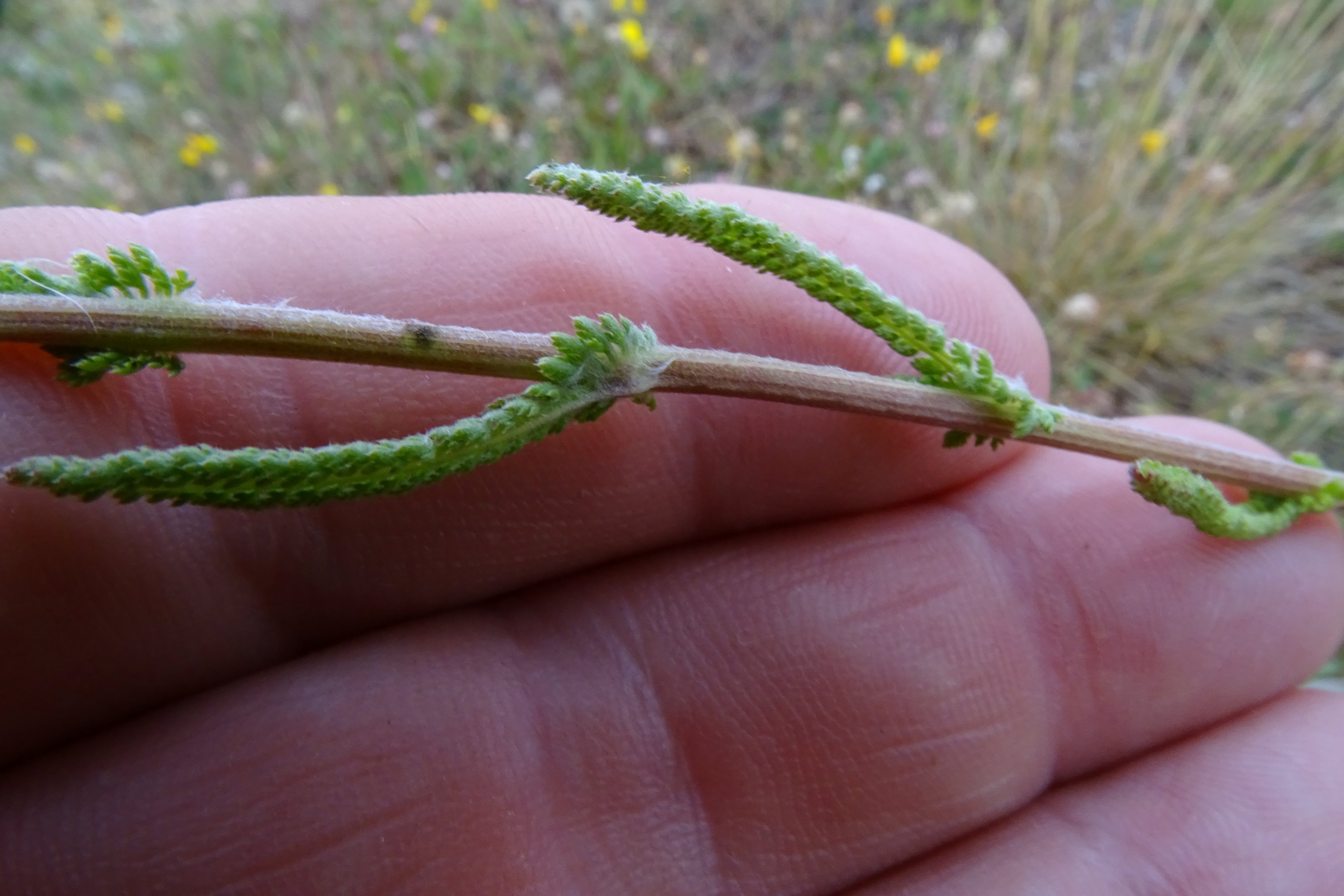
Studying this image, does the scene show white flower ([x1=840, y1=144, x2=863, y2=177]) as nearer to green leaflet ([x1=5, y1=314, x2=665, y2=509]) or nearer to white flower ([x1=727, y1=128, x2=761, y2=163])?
white flower ([x1=727, y1=128, x2=761, y2=163])

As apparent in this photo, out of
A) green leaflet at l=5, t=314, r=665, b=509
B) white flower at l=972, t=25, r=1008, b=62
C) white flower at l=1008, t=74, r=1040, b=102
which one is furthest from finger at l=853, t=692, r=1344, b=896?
white flower at l=972, t=25, r=1008, b=62

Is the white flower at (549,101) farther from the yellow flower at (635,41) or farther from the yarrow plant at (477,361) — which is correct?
the yarrow plant at (477,361)

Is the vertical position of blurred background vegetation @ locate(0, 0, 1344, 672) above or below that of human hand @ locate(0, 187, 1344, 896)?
above

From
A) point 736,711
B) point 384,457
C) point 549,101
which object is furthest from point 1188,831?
point 549,101

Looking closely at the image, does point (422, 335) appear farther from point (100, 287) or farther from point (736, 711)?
point (736, 711)

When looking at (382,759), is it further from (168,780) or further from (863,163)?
(863,163)

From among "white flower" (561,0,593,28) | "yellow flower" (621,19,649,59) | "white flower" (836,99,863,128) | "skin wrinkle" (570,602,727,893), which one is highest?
"white flower" (561,0,593,28)

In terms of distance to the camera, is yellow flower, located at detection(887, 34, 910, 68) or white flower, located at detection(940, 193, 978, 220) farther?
yellow flower, located at detection(887, 34, 910, 68)

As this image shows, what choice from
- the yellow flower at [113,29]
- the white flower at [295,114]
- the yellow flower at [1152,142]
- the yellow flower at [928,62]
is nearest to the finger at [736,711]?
the yellow flower at [1152,142]

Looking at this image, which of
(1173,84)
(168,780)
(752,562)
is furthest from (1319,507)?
(1173,84)
